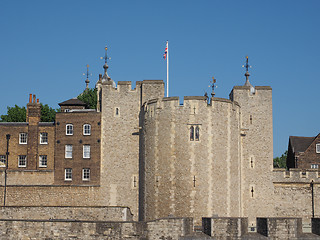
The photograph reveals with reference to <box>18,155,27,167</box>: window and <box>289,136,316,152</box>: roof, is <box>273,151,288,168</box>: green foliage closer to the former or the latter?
<box>289,136,316,152</box>: roof

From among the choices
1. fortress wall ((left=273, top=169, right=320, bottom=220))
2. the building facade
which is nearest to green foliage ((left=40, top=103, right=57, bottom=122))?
the building facade

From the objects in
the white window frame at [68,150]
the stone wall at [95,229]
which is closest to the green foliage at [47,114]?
the white window frame at [68,150]

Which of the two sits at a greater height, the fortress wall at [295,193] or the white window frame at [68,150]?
the white window frame at [68,150]

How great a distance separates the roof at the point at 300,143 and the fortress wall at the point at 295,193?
1374 centimetres

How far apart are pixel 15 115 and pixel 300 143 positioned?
32578mm

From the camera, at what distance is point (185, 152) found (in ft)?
144

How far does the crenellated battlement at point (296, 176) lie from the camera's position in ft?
161

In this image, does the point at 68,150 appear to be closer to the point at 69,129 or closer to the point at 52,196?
the point at 69,129

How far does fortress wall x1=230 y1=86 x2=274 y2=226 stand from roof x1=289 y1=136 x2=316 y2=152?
46.6ft

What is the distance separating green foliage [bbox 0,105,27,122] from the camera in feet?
216

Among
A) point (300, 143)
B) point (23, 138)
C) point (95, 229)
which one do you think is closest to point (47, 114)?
point (23, 138)

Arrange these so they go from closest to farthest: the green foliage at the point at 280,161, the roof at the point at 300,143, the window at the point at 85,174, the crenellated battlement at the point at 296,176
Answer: the crenellated battlement at the point at 296,176
the window at the point at 85,174
the roof at the point at 300,143
the green foliage at the point at 280,161

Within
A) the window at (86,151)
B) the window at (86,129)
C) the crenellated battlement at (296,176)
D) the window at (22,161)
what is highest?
the window at (86,129)

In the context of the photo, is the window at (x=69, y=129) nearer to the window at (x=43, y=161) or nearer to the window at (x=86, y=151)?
the window at (x=86, y=151)
